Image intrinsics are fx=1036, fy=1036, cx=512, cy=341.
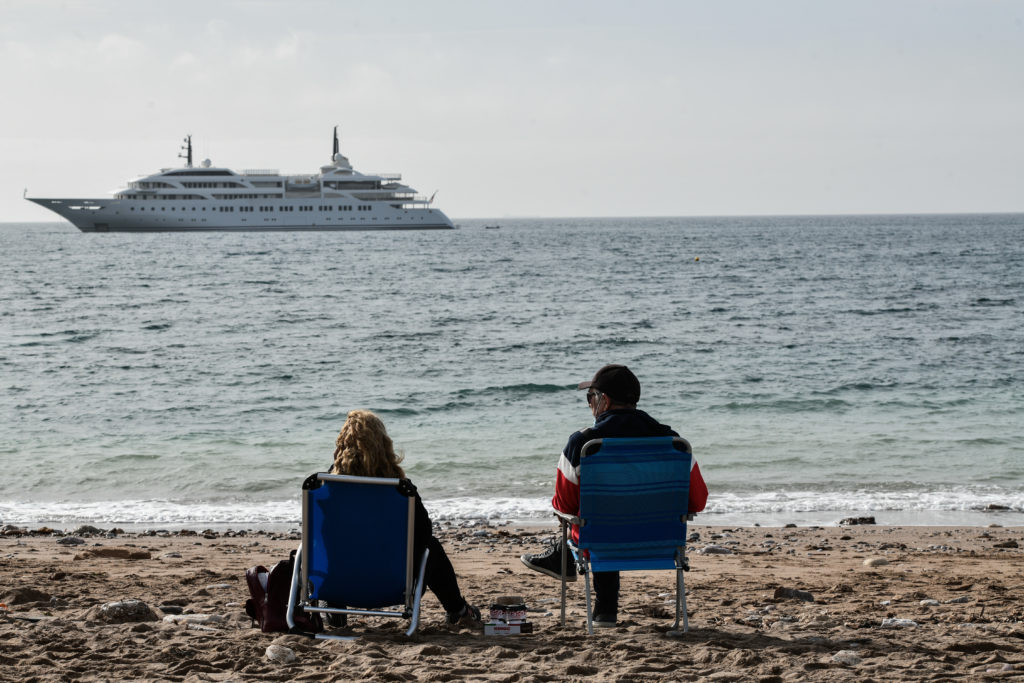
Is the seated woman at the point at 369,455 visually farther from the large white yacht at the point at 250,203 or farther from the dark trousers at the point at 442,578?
the large white yacht at the point at 250,203

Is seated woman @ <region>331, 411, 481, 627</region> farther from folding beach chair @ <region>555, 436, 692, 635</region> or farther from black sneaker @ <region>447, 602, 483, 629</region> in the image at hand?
folding beach chair @ <region>555, 436, 692, 635</region>

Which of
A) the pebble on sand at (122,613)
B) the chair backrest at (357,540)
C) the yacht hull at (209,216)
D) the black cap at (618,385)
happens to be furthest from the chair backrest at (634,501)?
the yacht hull at (209,216)

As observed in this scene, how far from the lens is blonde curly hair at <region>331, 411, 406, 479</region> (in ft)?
11.5

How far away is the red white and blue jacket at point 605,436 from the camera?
11.9ft

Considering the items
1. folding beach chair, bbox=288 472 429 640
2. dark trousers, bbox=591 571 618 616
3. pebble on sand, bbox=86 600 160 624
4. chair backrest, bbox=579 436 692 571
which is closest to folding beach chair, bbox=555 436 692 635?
chair backrest, bbox=579 436 692 571

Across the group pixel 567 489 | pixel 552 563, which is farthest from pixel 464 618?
pixel 567 489

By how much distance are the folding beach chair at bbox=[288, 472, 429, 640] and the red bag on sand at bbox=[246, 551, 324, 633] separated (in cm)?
6

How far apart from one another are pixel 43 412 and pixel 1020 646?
11652 mm

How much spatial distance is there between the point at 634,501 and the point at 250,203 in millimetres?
84651

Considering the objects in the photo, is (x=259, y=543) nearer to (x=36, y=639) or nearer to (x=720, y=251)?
(x=36, y=639)

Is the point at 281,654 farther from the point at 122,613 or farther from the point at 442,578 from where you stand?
the point at 122,613

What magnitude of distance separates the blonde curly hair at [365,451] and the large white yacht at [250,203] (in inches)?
3270

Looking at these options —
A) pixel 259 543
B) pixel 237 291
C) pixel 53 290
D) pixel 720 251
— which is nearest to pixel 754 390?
pixel 259 543

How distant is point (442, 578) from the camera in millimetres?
3822
